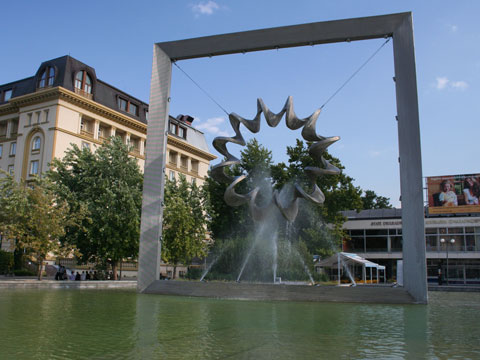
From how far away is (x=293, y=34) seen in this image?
58.5 ft

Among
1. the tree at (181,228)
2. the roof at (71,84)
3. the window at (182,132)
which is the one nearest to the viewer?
the tree at (181,228)

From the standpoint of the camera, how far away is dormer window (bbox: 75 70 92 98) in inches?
1900

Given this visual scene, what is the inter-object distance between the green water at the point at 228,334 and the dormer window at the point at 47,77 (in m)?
41.0

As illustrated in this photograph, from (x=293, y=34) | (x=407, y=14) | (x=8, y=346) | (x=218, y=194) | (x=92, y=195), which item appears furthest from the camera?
(x=218, y=194)

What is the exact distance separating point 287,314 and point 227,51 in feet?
38.0

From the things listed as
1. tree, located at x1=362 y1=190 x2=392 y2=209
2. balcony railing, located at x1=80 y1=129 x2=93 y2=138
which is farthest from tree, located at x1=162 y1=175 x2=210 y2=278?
tree, located at x1=362 y1=190 x2=392 y2=209

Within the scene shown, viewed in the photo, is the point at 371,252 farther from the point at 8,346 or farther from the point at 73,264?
the point at 8,346

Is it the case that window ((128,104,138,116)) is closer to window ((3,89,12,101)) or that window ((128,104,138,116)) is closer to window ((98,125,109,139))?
window ((98,125,109,139))

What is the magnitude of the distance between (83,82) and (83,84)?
8.4 inches

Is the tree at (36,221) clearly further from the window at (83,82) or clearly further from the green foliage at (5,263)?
the window at (83,82)

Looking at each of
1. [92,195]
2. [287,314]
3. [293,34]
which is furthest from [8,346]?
[92,195]

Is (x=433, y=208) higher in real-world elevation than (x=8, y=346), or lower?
higher

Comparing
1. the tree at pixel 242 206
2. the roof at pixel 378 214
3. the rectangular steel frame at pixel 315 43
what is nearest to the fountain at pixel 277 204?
the rectangular steel frame at pixel 315 43

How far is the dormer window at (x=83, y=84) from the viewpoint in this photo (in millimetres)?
48250
